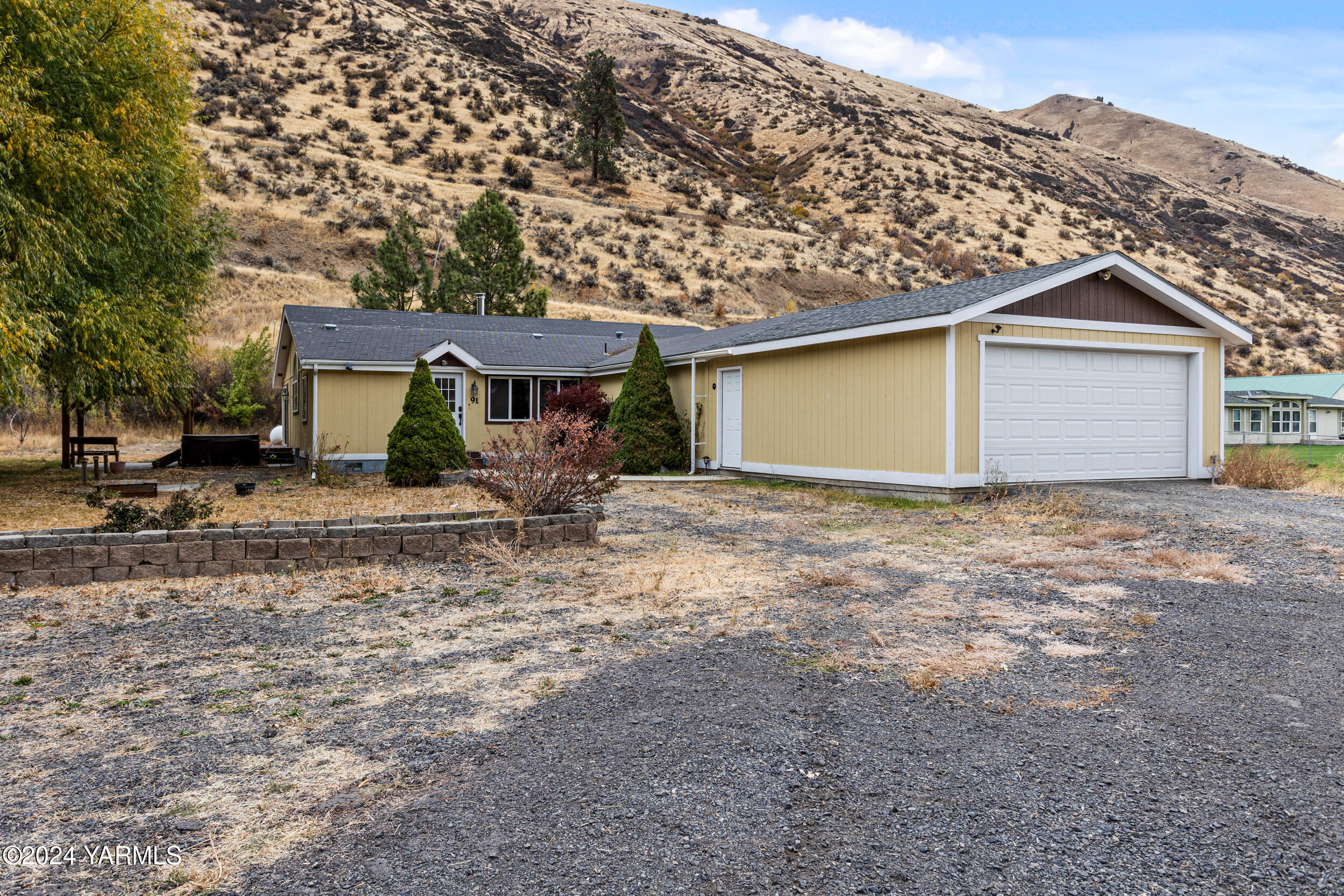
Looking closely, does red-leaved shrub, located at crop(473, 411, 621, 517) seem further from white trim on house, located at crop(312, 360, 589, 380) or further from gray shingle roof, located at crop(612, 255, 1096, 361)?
white trim on house, located at crop(312, 360, 589, 380)

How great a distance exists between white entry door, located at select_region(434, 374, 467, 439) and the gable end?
12631 millimetres

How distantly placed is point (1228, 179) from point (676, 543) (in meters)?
92.1

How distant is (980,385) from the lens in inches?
482

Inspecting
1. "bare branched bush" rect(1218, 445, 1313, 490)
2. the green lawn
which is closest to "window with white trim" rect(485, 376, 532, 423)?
"bare branched bush" rect(1218, 445, 1313, 490)

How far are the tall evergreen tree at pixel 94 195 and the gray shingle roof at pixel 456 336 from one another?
4395 millimetres

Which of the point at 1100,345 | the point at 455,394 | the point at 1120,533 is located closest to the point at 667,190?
the point at 455,394

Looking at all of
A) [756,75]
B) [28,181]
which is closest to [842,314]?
[28,181]

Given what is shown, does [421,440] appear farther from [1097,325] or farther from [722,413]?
[1097,325]

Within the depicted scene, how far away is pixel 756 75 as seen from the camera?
71.6 metres

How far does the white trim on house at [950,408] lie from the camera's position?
1193cm

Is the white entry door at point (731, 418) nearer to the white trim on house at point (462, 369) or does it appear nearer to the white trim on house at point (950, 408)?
the white trim on house at point (462, 369)

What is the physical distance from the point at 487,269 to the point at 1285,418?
28.8 metres

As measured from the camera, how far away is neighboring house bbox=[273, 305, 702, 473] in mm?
18594

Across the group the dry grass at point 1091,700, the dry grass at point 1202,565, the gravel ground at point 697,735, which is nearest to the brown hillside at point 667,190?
the dry grass at point 1202,565
